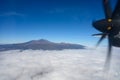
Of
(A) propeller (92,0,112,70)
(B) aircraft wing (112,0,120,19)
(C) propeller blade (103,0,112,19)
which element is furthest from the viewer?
(C) propeller blade (103,0,112,19)

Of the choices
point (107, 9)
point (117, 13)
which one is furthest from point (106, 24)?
point (107, 9)

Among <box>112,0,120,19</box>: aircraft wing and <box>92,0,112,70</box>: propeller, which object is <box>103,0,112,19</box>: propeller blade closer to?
<box>92,0,112,70</box>: propeller

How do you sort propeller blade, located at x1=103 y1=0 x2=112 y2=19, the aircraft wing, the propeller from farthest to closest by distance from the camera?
1. propeller blade, located at x1=103 y1=0 x2=112 y2=19
2. the propeller
3. the aircraft wing

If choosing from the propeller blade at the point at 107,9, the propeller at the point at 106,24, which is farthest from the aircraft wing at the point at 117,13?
the propeller blade at the point at 107,9

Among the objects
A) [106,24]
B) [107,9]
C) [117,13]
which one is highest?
[107,9]

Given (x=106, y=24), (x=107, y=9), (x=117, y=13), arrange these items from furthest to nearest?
(x=107, y=9) → (x=106, y=24) → (x=117, y=13)

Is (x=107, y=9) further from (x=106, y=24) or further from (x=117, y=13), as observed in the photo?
(x=106, y=24)

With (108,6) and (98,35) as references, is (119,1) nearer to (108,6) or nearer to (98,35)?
(108,6)

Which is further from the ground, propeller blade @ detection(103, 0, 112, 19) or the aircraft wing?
propeller blade @ detection(103, 0, 112, 19)

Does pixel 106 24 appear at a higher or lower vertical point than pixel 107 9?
lower

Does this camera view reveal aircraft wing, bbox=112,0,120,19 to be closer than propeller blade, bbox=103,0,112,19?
Yes

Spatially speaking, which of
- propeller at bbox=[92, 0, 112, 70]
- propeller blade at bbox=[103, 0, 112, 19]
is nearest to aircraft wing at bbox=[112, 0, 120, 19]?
propeller at bbox=[92, 0, 112, 70]
